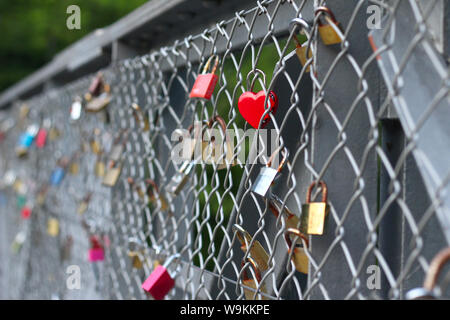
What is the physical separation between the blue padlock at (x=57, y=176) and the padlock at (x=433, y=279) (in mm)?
2255

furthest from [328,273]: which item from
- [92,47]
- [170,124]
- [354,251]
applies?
[92,47]

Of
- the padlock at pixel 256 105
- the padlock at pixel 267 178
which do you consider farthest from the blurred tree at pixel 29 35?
the padlock at pixel 267 178

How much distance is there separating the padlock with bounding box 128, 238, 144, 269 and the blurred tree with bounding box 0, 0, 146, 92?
389 inches

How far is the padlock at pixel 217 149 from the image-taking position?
112 cm

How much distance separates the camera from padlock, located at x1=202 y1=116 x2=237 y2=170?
1.12 metres

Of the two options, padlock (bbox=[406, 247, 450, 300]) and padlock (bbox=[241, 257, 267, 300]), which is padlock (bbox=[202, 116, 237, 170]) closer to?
padlock (bbox=[241, 257, 267, 300])

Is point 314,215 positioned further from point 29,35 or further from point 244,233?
point 29,35

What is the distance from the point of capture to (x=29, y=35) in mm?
12062

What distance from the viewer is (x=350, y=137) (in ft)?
2.73

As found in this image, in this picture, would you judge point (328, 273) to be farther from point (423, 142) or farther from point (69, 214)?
point (69, 214)

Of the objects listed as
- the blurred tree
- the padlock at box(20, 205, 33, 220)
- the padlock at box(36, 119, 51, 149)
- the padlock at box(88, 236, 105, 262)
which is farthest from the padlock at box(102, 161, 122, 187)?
the blurred tree

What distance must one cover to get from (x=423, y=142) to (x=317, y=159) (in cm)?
21

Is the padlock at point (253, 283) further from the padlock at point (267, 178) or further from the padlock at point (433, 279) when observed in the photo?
the padlock at point (433, 279)

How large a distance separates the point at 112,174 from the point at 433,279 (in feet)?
4.49
